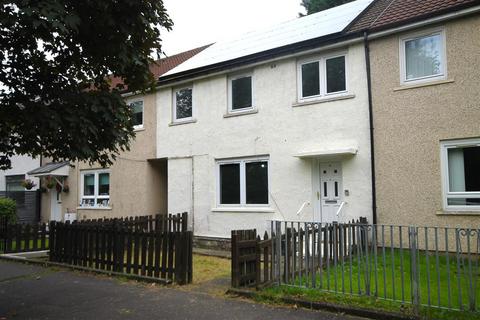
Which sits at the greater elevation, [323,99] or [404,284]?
[323,99]

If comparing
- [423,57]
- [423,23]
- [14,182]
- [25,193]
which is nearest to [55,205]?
[25,193]

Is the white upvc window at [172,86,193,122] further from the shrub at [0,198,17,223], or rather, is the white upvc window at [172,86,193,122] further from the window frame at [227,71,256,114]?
the shrub at [0,198,17,223]

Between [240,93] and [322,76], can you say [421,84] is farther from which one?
[240,93]

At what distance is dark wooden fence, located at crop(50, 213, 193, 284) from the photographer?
28.6 feet

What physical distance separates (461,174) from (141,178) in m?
11.4

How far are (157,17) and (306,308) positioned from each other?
507cm

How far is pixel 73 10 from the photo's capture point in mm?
5879

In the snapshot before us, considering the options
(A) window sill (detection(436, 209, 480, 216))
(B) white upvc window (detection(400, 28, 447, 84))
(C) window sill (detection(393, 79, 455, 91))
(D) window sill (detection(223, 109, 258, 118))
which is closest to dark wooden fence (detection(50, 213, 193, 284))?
(D) window sill (detection(223, 109, 258, 118))

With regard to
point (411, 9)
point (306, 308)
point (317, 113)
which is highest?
point (411, 9)

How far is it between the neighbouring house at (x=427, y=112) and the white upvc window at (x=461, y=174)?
20mm

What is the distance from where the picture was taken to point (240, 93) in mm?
14383

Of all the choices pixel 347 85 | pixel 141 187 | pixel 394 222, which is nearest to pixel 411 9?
pixel 347 85

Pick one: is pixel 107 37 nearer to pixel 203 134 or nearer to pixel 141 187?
pixel 203 134

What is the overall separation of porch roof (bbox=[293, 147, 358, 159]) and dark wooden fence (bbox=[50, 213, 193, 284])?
4.09 metres
